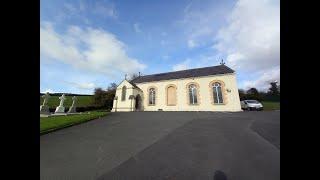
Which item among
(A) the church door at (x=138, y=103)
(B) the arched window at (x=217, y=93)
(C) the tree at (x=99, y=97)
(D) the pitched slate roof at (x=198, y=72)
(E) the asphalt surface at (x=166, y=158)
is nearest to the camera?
(E) the asphalt surface at (x=166, y=158)

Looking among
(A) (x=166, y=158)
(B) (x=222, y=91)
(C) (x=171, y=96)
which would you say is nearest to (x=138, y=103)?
(C) (x=171, y=96)

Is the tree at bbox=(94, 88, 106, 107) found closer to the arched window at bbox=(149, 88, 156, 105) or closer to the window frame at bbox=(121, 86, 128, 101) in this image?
the window frame at bbox=(121, 86, 128, 101)

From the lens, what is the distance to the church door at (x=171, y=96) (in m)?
28.3

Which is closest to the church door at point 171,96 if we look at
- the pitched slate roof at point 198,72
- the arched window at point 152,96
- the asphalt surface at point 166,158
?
the pitched slate roof at point 198,72

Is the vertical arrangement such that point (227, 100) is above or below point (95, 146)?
above

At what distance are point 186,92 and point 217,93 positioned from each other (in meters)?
4.49

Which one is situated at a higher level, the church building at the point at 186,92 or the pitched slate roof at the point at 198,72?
the pitched slate roof at the point at 198,72

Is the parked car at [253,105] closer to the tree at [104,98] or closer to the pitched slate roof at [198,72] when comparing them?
the pitched slate roof at [198,72]

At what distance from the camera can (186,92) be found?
90.5ft
